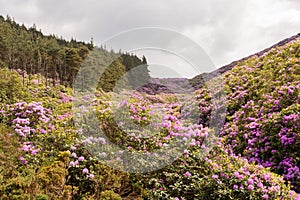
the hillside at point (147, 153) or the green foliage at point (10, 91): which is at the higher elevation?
the green foliage at point (10, 91)

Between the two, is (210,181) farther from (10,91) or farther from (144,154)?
(10,91)

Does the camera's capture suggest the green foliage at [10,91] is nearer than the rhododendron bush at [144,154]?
No

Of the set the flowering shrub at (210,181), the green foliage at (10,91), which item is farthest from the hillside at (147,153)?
the green foliage at (10,91)

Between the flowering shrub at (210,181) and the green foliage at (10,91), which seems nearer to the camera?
the flowering shrub at (210,181)

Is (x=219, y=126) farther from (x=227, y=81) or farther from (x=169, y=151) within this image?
(x=169, y=151)

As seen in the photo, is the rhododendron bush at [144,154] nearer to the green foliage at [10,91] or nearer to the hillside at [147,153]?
the hillside at [147,153]

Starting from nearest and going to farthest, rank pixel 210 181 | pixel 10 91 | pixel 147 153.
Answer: pixel 210 181
pixel 147 153
pixel 10 91

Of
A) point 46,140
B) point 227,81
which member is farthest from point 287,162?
point 227,81

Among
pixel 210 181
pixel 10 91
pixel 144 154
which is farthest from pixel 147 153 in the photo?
pixel 10 91

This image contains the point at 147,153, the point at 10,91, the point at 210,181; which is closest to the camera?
the point at 210,181

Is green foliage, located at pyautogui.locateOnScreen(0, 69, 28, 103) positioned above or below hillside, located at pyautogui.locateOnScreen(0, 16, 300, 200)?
above

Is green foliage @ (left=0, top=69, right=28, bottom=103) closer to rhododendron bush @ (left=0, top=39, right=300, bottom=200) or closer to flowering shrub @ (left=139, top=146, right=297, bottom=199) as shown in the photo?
rhododendron bush @ (left=0, top=39, right=300, bottom=200)

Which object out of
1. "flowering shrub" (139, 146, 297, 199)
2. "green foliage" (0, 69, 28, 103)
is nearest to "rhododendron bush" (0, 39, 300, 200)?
"flowering shrub" (139, 146, 297, 199)

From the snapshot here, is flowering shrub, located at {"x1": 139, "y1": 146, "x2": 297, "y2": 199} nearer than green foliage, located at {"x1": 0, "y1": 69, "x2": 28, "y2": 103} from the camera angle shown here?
Yes
